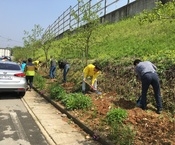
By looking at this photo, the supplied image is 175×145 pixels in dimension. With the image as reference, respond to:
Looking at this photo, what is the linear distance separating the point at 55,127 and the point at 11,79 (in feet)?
16.6

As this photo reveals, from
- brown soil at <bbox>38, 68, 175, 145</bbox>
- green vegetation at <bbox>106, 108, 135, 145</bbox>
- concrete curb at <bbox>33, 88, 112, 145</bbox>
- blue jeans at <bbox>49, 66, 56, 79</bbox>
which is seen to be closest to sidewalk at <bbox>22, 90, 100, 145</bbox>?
concrete curb at <bbox>33, 88, 112, 145</bbox>

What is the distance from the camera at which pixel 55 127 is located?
8234 mm

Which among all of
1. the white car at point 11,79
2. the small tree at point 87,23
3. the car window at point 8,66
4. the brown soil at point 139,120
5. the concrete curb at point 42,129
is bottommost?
the concrete curb at point 42,129

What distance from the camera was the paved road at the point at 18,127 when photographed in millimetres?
6887

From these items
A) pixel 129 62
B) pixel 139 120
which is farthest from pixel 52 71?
pixel 139 120

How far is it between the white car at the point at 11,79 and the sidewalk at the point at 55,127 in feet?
3.73

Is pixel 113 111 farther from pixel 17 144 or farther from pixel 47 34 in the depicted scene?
pixel 47 34

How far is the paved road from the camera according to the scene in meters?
6.89

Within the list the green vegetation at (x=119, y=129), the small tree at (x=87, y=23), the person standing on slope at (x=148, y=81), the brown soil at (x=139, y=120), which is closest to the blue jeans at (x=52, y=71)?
the small tree at (x=87, y=23)

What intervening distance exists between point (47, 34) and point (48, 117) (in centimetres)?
1815

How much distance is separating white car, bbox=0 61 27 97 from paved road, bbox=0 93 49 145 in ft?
3.37

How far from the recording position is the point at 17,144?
6586 millimetres

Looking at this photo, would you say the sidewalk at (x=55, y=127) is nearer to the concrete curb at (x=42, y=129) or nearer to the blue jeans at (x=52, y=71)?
the concrete curb at (x=42, y=129)

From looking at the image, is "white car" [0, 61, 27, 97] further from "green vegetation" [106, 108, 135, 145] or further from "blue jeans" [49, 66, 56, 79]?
"blue jeans" [49, 66, 56, 79]
